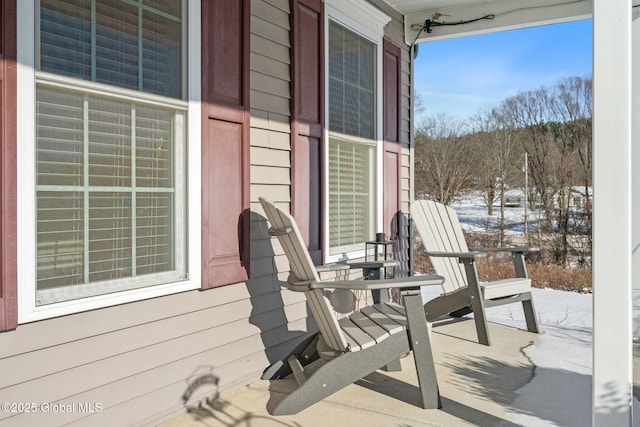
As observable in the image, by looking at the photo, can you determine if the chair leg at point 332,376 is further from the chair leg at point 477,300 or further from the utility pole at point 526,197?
the utility pole at point 526,197

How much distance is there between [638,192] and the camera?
12.2 ft

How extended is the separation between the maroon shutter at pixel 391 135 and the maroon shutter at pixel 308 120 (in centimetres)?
107

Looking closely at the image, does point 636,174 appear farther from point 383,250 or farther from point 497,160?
point 497,160

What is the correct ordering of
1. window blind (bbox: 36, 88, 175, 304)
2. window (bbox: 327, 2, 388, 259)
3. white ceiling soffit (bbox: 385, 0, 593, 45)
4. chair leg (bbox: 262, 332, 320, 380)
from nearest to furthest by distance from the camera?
1. window blind (bbox: 36, 88, 175, 304)
2. chair leg (bbox: 262, 332, 320, 380)
3. window (bbox: 327, 2, 388, 259)
4. white ceiling soffit (bbox: 385, 0, 593, 45)

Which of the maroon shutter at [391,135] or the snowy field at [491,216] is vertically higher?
the maroon shutter at [391,135]

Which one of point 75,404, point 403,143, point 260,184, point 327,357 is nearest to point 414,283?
point 327,357

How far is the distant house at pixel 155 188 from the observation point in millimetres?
1934

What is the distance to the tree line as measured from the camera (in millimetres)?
8680

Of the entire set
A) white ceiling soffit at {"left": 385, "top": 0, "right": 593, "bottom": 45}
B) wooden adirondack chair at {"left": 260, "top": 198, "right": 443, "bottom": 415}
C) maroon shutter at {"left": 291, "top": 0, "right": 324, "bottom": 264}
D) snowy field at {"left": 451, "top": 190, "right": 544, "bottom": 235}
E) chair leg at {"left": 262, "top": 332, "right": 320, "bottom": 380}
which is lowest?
chair leg at {"left": 262, "top": 332, "right": 320, "bottom": 380}

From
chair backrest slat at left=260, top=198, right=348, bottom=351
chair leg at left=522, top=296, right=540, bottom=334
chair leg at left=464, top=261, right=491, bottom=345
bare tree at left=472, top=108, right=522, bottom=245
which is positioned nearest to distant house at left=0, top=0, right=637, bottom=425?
chair backrest slat at left=260, top=198, right=348, bottom=351

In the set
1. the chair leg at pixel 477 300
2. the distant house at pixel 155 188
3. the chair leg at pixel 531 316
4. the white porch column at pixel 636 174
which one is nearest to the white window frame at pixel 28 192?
the distant house at pixel 155 188

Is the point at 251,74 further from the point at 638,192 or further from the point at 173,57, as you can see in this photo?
the point at 638,192

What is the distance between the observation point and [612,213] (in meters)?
1.95

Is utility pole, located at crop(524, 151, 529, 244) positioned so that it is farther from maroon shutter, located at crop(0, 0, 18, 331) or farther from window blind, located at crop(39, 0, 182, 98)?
maroon shutter, located at crop(0, 0, 18, 331)
